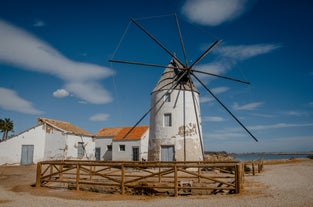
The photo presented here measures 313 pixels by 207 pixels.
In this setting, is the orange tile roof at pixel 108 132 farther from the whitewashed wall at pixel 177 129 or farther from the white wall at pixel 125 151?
the whitewashed wall at pixel 177 129

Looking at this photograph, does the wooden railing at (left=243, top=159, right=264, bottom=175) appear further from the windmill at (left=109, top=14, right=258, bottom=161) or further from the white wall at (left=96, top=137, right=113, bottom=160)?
the white wall at (left=96, top=137, right=113, bottom=160)

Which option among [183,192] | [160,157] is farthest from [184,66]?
[183,192]

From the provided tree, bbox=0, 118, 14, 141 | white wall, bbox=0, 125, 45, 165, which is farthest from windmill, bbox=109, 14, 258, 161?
tree, bbox=0, 118, 14, 141

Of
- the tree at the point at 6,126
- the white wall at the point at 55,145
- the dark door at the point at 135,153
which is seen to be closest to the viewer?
the white wall at the point at 55,145

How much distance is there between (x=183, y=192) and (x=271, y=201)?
3.51 meters

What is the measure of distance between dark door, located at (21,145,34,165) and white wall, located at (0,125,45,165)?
317mm

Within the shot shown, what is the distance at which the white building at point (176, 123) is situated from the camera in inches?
726

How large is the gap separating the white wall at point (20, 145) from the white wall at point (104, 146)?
29.2ft

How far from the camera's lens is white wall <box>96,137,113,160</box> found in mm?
33719

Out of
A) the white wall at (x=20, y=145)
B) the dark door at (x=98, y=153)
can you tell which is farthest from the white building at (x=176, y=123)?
the dark door at (x=98, y=153)

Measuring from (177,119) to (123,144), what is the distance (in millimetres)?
14991

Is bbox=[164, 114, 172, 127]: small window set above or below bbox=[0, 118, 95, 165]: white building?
above

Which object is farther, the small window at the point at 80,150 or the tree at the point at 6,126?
the tree at the point at 6,126

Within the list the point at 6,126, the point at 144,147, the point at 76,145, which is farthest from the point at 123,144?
the point at 6,126
